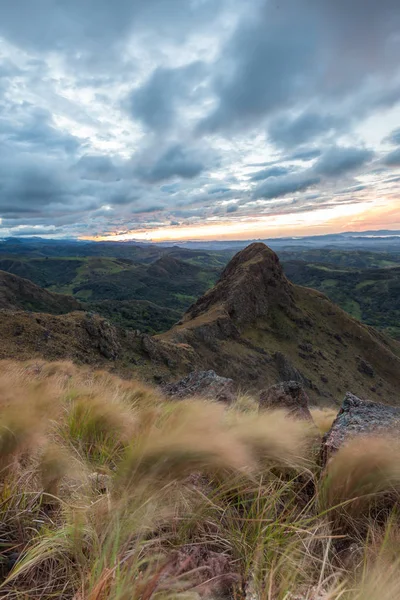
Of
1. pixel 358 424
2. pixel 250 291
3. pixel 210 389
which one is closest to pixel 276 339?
pixel 250 291

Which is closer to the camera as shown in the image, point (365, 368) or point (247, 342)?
point (247, 342)

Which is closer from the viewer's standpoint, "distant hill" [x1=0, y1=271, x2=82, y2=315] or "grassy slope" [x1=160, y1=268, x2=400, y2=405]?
"grassy slope" [x1=160, y1=268, x2=400, y2=405]

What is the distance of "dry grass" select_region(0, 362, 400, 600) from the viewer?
4.77 feet

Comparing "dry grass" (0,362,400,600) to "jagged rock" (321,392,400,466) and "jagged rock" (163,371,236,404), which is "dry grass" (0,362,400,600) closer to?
"jagged rock" (321,392,400,466)

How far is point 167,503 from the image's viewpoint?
195cm

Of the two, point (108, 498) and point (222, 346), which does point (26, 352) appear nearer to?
point (108, 498)

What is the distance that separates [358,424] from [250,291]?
60.0m

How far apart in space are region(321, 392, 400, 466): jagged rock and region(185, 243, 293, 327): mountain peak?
170ft

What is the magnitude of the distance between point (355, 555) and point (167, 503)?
3.96 ft

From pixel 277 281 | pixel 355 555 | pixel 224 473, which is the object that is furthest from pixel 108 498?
pixel 277 281

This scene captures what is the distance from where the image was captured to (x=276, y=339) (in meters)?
58.8

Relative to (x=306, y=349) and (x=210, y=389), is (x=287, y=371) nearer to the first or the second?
(x=306, y=349)

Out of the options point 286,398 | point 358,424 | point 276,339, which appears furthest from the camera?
point 276,339

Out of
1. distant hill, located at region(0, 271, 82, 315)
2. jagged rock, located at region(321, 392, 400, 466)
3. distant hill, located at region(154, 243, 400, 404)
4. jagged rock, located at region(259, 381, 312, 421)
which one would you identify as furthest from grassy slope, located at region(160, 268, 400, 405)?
distant hill, located at region(0, 271, 82, 315)
